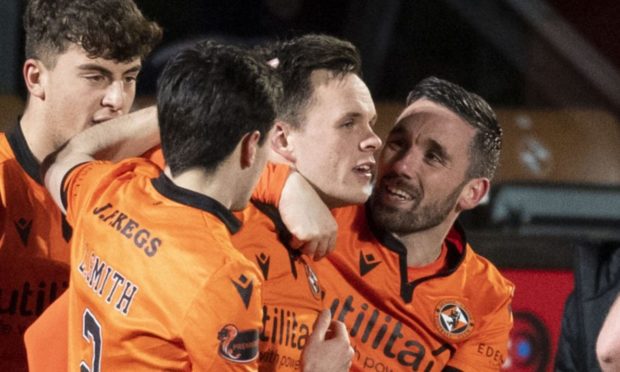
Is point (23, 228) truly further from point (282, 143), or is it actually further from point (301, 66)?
point (301, 66)

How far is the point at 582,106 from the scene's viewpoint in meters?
6.81

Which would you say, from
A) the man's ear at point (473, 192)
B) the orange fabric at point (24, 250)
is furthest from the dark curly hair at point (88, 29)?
the man's ear at point (473, 192)

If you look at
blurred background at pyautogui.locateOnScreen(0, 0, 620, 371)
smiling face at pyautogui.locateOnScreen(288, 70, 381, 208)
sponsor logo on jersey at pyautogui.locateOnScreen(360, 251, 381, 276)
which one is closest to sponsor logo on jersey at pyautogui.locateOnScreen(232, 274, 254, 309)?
smiling face at pyautogui.locateOnScreen(288, 70, 381, 208)

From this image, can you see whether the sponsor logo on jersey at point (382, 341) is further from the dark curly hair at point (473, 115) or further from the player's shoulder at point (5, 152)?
the player's shoulder at point (5, 152)

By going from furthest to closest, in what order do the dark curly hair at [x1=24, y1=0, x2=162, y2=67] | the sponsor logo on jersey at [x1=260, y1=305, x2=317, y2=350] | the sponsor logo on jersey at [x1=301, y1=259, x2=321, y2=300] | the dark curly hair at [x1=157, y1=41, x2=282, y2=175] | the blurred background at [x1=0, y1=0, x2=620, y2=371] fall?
the blurred background at [x1=0, y1=0, x2=620, y2=371], the dark curly hair at [x1=24, y1=0, x2=162, y2=67], the sponsor logo on jersey at [x1=301, y1=259, x2=321, y2=300], the sponsor logo on jersey at [x1=260, y1=305, x2=317, y2=350], the dark curly hair at [x1=157, y1=41, x2=282, y2=175]

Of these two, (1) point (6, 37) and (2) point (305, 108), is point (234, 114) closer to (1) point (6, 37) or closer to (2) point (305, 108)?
(2) point (305, 108)

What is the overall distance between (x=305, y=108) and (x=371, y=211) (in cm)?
40

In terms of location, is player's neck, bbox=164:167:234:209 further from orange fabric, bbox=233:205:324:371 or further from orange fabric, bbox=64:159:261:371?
orange fabric, bbox=233:205:324:371

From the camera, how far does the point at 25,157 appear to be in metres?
2.70

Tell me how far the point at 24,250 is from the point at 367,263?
0.81m

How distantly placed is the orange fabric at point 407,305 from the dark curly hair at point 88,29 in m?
0.65

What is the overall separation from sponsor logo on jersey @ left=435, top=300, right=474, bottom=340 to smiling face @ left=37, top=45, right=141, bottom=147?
0.91 meters

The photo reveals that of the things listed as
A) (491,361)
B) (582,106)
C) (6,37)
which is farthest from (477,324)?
(582,106)

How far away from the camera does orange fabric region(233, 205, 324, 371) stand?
244 cm
